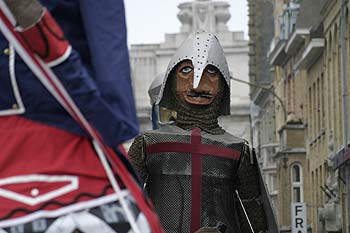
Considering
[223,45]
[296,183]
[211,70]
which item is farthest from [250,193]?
[223,45]

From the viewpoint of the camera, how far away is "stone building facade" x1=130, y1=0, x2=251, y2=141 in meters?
124

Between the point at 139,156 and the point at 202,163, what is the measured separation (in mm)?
336

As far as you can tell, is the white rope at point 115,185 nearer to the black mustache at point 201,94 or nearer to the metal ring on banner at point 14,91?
the metal ring on banner at point 14,91

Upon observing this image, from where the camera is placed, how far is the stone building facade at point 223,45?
123537mm

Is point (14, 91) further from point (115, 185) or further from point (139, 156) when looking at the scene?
point (139, 156)

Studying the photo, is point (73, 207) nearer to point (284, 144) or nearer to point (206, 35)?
point (206, 35)

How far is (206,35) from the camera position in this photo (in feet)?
29.2

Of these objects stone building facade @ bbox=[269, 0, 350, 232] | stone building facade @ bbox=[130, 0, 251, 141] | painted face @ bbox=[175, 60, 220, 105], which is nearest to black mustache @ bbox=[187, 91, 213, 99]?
painted face @ bbox=[175, 60, 220, 105]

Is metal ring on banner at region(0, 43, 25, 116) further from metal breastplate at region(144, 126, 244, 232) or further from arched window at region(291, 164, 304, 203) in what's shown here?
arched window at region(291, 164, 304, 203)

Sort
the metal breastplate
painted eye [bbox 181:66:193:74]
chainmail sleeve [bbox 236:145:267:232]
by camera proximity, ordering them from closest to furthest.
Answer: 1. the metal breastplate
2. chainmail sleeve [bbox 236:145:267:232]
3. painted eye [bbox 181:66:193:74]

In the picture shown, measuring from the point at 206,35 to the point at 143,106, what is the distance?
382 ft

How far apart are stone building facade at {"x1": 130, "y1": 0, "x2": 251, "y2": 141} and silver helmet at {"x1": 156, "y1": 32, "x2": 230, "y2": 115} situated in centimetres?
11191

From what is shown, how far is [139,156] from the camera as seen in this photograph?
27.7 ft

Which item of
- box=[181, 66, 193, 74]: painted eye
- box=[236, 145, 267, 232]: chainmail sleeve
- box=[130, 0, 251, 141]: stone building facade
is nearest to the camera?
box=[236, 145, 267, 232]: chainmail sleeve
